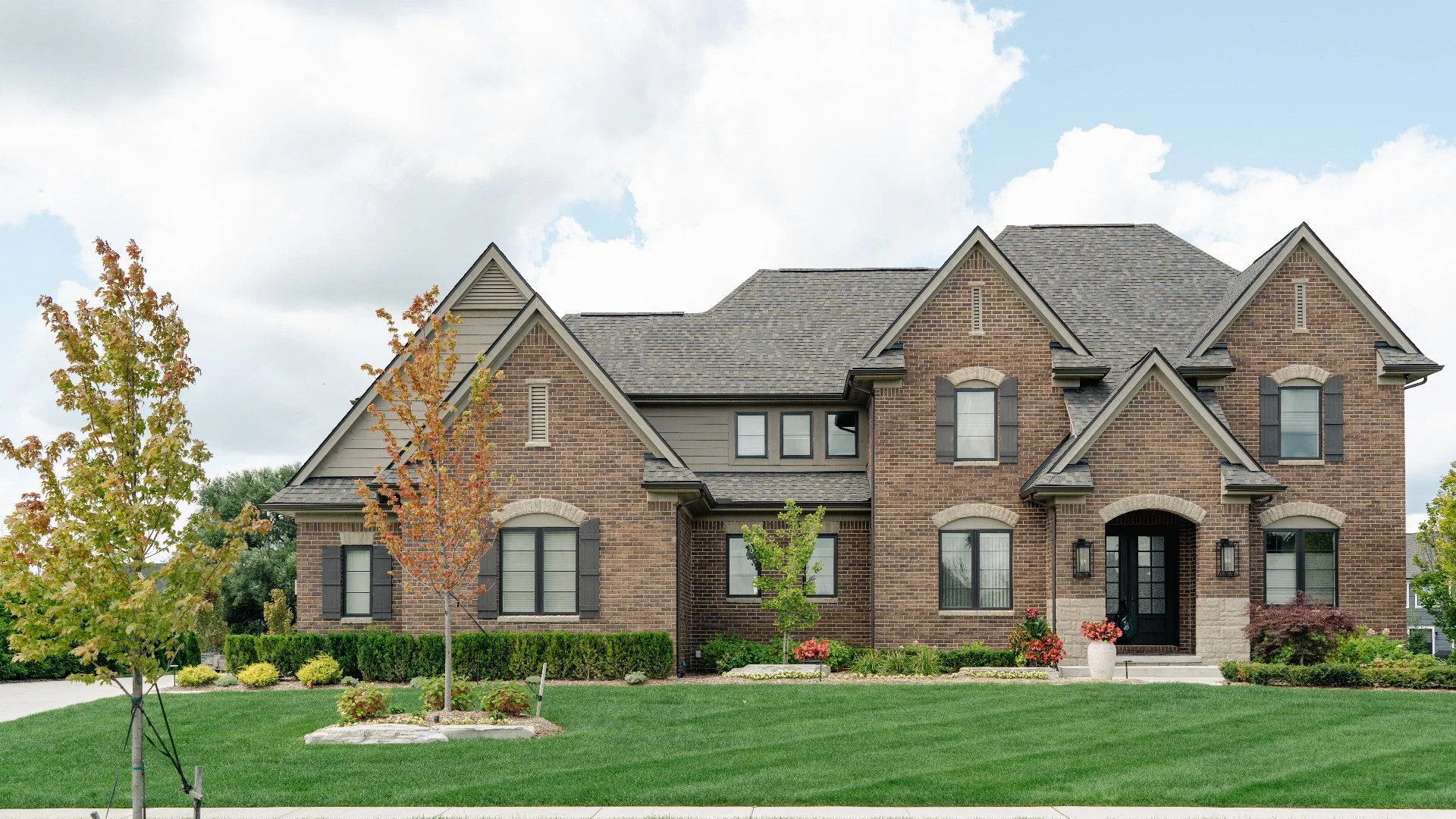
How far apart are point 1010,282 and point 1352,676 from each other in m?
9.92

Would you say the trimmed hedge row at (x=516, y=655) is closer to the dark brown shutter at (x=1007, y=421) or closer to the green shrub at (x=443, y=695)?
the green shrub at (x=443, y=695)

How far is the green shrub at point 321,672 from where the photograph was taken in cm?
2356

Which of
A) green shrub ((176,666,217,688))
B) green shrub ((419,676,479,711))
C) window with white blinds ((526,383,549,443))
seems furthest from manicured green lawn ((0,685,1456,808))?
window with white blinds ((526,383,549,443))

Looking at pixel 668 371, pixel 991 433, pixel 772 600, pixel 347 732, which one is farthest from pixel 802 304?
pixel 347 732

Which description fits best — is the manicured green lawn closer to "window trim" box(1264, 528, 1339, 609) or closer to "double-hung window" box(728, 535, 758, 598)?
"window trim" box(1264, 528, 1339, 609)

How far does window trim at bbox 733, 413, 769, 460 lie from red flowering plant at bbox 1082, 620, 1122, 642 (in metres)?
8.58

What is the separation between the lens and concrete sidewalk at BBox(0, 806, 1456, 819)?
39.1 ft

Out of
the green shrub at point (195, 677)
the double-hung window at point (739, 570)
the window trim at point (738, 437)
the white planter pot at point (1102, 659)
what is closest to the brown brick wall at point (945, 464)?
the white planter pot at point (1102, 659)

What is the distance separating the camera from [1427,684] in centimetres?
2169

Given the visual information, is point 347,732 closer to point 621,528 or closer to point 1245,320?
point 621,528

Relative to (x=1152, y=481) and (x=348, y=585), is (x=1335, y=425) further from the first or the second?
(x=348, y=585)

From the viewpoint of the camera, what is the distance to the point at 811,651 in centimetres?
2459

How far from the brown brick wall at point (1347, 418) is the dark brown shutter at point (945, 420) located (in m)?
5.88

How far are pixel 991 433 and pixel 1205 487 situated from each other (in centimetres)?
436
